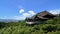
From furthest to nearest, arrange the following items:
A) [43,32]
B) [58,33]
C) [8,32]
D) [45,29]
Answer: [8,32] < [45,29] < [43,32] < [58,33]

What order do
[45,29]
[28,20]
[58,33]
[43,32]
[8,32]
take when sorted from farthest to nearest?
[28,20] → [8,32] → [45,29] → [43,32] → [58,33]

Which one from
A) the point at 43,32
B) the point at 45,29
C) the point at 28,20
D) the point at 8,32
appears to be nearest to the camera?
the point at 43,32

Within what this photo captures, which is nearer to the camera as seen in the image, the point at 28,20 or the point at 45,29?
the point at 45,29

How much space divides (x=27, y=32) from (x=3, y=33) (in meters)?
5.57

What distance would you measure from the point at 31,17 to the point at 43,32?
11.5m

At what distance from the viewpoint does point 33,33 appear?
2345 cm

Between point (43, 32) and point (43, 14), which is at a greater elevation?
point (43, 14)

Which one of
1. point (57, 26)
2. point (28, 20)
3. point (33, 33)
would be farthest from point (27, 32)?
point (28, 20)

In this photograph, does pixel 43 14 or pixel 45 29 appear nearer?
pixel 45 29

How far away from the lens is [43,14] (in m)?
35.3

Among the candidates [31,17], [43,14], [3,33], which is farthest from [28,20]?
[3,33]

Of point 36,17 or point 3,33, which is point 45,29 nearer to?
point 3,33

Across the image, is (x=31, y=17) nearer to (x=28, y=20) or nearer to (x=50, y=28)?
(x=28, y=20)

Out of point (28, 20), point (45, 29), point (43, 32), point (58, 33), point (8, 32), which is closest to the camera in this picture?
point (58, 33)
